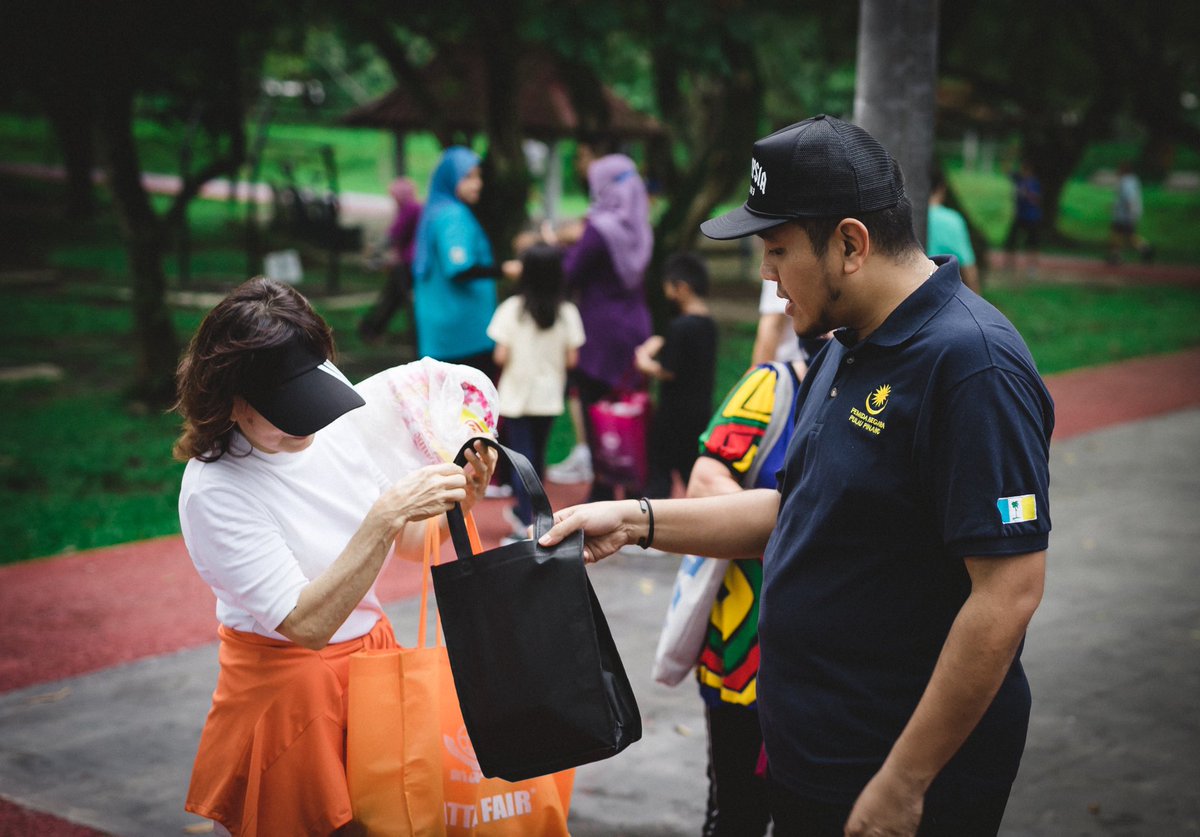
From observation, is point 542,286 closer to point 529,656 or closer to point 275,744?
point 275,744

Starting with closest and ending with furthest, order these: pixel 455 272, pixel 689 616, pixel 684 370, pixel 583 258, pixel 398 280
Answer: pixel 689 616, pixel 684 370, pixel 455 272, pixel 583 258, pixel 398 280

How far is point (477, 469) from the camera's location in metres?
2.59

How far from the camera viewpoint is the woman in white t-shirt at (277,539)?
2.45 meters

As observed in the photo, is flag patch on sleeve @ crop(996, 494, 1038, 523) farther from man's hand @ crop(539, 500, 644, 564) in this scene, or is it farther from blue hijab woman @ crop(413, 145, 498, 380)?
blue hijab woman @ crop(413, 145, 498, 380)

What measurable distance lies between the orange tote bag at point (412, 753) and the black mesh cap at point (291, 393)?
354 millimetres

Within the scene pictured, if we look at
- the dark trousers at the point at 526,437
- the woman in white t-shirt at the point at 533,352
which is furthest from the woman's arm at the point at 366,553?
the dark trousers at the point at 526,437

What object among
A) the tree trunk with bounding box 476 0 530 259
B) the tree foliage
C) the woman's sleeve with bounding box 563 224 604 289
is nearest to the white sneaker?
the woman's sleeve with bounding box 563 224 604 289

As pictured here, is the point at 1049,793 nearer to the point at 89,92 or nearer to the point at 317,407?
the point at 317,407

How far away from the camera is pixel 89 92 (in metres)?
10.4

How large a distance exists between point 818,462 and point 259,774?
1.35m

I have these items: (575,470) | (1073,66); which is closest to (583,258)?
(575,470)

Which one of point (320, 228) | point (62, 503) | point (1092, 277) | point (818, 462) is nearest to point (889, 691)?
point (818, 462)

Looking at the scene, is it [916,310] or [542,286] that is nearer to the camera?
[916,310]

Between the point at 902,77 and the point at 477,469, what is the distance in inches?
100
